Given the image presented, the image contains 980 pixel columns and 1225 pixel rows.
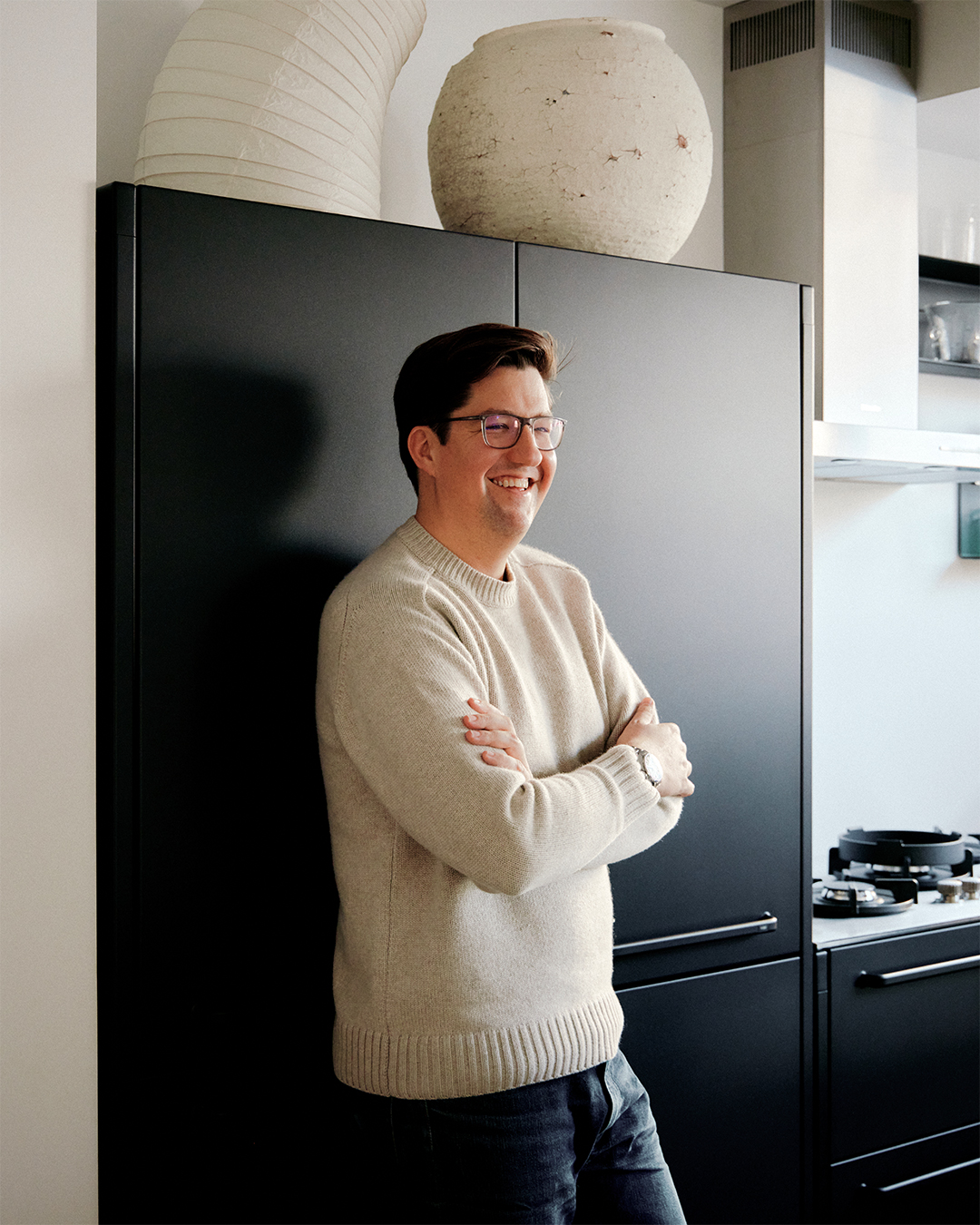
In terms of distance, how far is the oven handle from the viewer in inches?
87.3

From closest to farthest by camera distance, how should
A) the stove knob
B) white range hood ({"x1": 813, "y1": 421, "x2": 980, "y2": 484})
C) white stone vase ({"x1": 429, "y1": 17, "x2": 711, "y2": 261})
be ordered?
white stone vase ({"x1": 429, "y1": 17, "x2": 711, "y2": 261}), white range hood ({"x1": 813, "y1": 421, "x2": 980, "y2": 484}), the stove knob

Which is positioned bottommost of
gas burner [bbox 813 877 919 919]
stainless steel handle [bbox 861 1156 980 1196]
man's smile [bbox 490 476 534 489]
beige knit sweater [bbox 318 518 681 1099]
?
stainless steel handle [bbox 861 1156 980 1196]

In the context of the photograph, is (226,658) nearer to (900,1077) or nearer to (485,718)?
(485,718)

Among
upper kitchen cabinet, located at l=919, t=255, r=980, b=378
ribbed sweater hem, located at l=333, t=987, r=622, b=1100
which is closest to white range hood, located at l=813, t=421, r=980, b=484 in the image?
upper kitchen cabinet, located at l=919, t=255, r=980, b=378

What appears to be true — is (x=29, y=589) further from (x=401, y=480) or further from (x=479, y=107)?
(x=479, y=107)

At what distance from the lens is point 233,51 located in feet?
5.57

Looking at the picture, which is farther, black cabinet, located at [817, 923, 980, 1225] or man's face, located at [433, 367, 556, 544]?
black cabinet, located at [817, 923, 980, 1225]

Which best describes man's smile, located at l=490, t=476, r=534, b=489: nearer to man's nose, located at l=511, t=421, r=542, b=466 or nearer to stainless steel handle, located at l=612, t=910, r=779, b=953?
man's nose, located at l=511, t=421, r=542, b=466

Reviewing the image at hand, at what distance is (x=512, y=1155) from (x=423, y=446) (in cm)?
87

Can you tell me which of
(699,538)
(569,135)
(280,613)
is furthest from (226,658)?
(569,135)

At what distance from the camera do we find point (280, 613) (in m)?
1.61

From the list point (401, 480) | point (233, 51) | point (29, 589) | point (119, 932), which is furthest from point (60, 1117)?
point (233, 51)

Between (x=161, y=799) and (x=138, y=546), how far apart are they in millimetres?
321

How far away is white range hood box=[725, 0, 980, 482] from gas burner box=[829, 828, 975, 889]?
83cm
